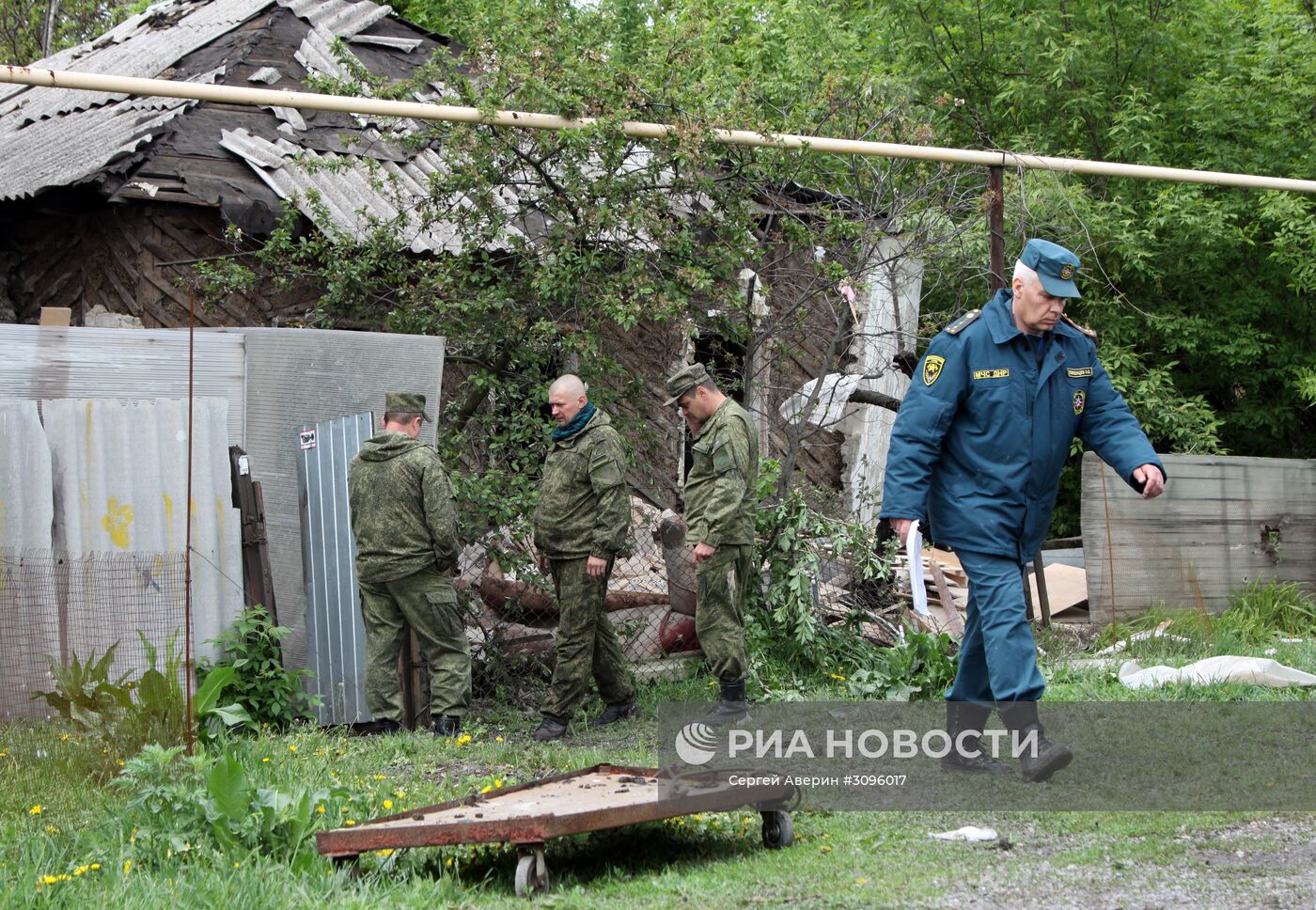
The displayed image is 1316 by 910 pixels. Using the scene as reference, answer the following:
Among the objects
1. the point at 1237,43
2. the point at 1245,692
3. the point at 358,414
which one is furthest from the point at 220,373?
the point at 1237,43

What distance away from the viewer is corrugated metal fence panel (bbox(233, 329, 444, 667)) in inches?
273

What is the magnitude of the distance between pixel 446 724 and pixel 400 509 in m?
1.15

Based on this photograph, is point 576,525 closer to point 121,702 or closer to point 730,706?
point 730,706

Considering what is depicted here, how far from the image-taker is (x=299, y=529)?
707cm

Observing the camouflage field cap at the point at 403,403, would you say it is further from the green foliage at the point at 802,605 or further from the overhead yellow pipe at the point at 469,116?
the green foliage at the point at 802,605

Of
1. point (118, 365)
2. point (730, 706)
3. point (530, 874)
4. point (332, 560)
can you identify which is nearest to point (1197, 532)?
point (730, 706)

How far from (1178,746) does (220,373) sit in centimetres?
503

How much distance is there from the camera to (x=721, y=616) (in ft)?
21.6

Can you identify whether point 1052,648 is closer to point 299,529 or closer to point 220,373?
point 299,529

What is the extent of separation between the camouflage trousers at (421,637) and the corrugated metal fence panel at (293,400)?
1.76 feet

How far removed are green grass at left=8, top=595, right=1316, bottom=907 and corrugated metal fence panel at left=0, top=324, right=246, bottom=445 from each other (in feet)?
5.90

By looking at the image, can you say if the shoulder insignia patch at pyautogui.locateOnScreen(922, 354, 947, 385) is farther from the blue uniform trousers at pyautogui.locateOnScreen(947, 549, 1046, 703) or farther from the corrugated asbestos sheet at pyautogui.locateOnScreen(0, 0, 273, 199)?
the corrugated asbestos sheet at pyautogui.locateOnScreen(0, 0, 273, 199)

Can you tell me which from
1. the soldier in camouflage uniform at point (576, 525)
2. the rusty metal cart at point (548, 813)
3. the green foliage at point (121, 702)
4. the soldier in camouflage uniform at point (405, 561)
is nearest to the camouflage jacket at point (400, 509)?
the soldier in camouflage uniform at point (405, 561)

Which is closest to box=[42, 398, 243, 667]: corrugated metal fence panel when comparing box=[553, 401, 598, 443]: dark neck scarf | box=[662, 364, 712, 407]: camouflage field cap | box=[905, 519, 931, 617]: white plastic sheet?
box=[553, 401, 598, 443]: dark neck scarf
